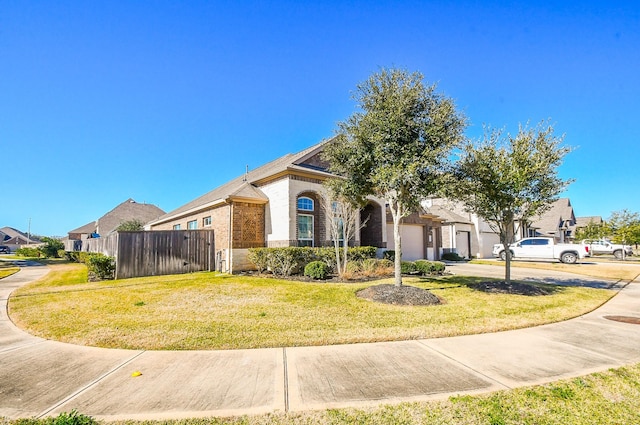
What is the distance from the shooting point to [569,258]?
21609 mm

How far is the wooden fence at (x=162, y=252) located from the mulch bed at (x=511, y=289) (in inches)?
538

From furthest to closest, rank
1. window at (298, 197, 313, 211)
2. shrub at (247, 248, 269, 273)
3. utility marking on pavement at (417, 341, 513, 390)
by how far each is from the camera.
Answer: window at (298, 197, 313, 211) < shrub at (247, 248, 269, 273) < utility marking on pavement at (417, 341, 513, 390)

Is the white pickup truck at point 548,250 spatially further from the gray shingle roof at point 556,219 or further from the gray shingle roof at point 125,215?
the gray shingle roof at point 125,215

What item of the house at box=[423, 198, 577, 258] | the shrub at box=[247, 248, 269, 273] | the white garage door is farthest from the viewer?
the house at box=[423, 198, 577, 258]

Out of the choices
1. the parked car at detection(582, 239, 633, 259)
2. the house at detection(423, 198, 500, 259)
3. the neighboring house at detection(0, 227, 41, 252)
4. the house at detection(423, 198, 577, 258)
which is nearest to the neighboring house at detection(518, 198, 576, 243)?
the house at detection(423, 198, 577, 258)

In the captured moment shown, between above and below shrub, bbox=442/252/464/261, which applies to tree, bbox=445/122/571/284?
above

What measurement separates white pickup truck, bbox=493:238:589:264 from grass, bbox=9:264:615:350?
13.6m

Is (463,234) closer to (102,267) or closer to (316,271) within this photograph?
(316,271)

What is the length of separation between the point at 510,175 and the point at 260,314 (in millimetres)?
8696

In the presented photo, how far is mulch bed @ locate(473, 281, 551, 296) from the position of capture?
999 centimetres

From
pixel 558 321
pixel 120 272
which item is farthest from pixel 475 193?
pixel 120 272

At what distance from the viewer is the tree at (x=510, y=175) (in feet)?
31.6

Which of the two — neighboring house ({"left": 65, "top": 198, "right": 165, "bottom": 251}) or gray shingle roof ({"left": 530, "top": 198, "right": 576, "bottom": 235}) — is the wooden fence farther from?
gray shingle roof ({"left": 530, "top": 198, "right": 576, "bottom": 235})

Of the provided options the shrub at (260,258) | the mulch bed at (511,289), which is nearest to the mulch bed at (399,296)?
the mulch bed at (511,289)
